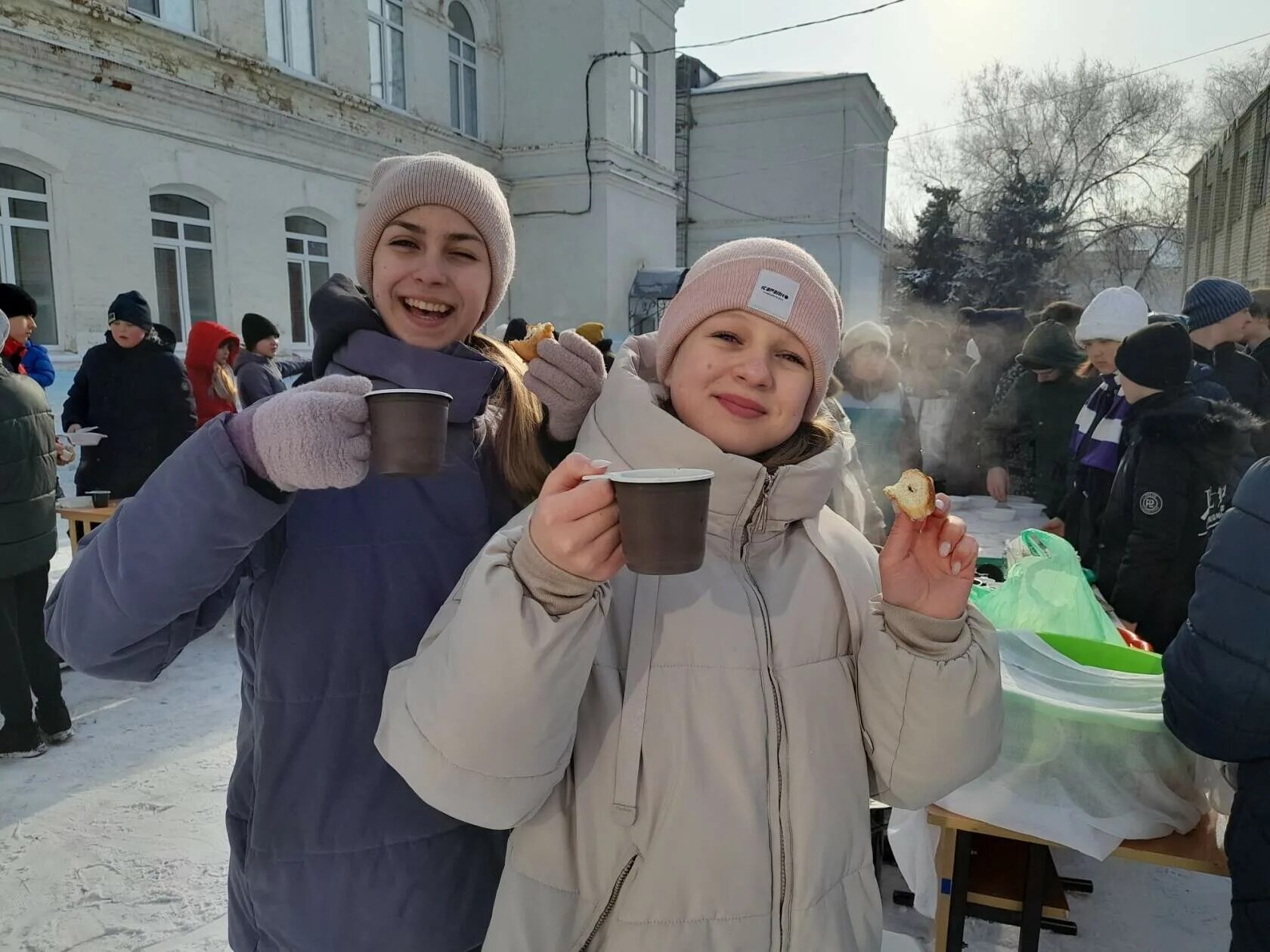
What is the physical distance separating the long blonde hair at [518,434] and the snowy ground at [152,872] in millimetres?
1684

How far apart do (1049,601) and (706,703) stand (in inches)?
70.4

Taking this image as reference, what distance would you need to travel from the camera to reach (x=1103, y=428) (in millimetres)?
4297

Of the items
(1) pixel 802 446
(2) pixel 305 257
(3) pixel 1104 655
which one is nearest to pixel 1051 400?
(3) pixel 1104 655

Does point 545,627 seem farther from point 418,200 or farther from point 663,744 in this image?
point 418,200

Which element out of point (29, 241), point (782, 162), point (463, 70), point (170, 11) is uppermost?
point (782, 162)

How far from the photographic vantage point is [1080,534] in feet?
15.0

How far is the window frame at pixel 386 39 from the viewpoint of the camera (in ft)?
44.0

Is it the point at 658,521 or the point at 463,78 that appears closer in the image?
the point at 658,521

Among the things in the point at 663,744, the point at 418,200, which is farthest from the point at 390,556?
the point at 418,200

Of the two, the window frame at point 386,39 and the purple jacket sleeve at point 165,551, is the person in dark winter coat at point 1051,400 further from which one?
the window frame at point 386,39

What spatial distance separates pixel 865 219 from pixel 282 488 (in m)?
29.1

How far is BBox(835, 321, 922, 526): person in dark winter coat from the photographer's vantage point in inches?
192

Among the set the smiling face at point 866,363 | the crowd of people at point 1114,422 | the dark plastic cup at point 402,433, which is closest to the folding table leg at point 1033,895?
the crowd of people at point 1114,422

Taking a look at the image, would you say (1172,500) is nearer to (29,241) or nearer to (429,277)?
(429,277)
